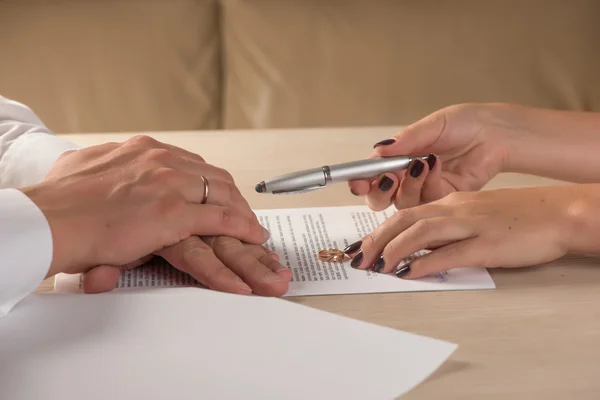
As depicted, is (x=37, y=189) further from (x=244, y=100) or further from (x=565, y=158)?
(x=244, y=100)

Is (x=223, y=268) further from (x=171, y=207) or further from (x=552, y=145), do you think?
(x=552, y=145)

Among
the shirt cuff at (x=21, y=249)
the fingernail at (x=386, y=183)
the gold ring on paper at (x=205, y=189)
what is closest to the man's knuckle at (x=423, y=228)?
the fingernail at (x=386, y=183)

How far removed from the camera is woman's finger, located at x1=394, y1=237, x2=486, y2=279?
0.82 m

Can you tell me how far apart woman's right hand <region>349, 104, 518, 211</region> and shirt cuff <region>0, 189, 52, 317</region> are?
0.42 metres

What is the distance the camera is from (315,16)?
2014 mm

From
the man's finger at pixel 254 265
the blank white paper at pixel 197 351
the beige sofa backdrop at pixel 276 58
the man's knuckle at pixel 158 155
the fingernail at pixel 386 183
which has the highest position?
the man's knuckle at pixel 158 155

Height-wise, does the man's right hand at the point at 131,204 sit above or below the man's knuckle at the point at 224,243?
above

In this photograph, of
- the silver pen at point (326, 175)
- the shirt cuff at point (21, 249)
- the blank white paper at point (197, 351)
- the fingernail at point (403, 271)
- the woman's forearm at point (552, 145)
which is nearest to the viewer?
the blank white paper at point (197, 351)

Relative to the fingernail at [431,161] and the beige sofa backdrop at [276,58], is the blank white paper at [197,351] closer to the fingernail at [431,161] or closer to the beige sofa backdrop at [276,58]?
the fingernail at [431,161]

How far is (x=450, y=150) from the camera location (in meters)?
1.12

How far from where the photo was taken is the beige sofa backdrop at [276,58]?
1968 millimetres

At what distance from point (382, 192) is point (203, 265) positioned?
11.5 inches

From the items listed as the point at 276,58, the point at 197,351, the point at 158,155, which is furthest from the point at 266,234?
the point at 276,58

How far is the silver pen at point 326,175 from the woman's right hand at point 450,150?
13mm
